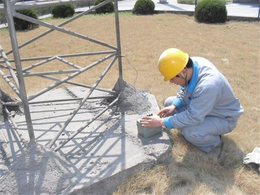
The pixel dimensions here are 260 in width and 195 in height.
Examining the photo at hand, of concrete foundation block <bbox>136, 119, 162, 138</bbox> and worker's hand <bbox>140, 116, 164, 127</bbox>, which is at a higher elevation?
worker's hand <bbox>140, 116, 164, 127</bbox>

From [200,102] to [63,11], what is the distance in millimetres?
15711

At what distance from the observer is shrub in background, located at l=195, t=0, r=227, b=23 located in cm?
1300

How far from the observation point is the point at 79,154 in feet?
10.7

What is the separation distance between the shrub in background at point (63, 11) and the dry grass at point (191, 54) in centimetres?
334

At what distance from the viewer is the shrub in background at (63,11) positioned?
16.9m

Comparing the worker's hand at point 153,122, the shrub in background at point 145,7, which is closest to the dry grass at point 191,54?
the worker's hand at point 153,122

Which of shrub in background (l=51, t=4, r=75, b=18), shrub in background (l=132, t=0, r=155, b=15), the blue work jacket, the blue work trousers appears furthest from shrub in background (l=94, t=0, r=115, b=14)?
the blue work trousers

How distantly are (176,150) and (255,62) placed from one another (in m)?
4.76

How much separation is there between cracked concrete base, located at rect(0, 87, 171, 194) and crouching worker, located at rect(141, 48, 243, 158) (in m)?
0.34

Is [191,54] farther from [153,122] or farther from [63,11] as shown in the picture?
[63,11]

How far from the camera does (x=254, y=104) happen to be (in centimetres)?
489

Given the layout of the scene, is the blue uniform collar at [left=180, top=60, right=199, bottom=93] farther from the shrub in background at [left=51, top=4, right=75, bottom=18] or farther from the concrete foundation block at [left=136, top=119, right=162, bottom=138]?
the shrub in background at [left=51, top=4, right=75, bottom=18]

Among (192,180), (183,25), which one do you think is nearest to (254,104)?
(192,180)

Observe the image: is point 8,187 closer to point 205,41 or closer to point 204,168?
point 204,168
